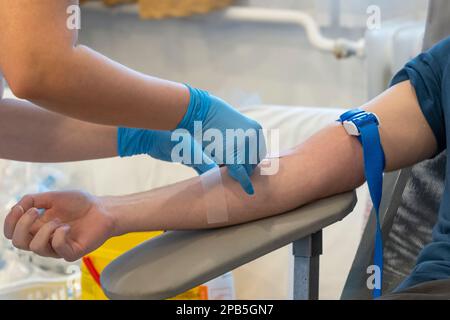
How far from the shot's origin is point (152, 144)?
54.7 inches

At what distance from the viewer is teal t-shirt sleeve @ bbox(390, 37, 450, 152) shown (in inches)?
52.2

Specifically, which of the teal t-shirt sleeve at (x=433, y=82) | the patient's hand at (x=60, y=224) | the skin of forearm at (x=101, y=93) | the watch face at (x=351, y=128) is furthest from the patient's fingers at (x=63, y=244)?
the teal t-shirt sleeve at (x=433, y=82)

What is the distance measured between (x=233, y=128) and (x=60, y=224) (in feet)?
1.00

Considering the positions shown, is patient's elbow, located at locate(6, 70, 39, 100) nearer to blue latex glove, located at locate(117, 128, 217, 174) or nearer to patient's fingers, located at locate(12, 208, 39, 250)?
patient's fingers, located at locate(12, 208, 39, 250)

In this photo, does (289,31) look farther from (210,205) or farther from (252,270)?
(210,205)

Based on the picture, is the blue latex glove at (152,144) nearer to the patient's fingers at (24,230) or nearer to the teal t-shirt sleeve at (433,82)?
the patient's fingers at (24,230)

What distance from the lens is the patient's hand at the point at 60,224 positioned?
3.73 ft

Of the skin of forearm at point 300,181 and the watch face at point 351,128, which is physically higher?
the watch face at point 351,128

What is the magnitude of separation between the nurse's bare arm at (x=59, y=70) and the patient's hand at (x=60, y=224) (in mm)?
177

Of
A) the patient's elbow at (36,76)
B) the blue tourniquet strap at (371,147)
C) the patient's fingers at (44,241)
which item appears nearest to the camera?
the patient's elbow at (36,76)

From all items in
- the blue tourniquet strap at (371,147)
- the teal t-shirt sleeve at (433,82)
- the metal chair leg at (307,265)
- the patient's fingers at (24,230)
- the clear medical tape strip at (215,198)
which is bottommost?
the metal chair leg at (307,265)

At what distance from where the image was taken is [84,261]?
6.00 ft

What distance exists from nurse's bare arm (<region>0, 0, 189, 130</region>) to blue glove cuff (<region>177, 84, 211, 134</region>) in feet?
0.37

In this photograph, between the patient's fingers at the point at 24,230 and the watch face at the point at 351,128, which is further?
the watch face at the point at 351,128
